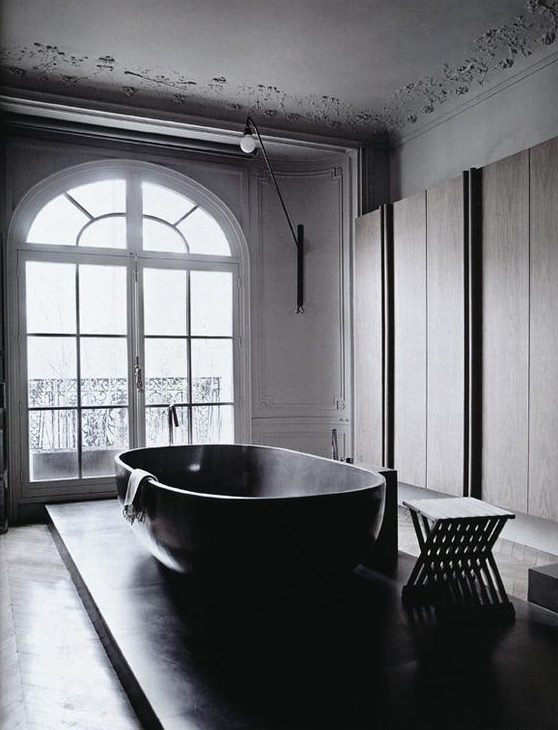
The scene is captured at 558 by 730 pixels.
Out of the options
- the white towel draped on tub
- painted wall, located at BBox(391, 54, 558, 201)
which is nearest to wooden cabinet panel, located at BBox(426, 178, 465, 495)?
painted wall, located at BBox(391, 54, 558, 201)

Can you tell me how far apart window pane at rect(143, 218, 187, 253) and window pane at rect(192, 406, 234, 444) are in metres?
1.10

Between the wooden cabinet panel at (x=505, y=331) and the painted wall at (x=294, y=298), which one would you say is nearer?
the wooden cabinet panel at (x=505, y=331)

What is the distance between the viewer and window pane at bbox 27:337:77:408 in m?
4.21

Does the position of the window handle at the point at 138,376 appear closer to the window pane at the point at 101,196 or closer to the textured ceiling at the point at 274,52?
the window pane at the point at 101,196

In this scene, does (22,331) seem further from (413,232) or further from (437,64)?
(437,64)

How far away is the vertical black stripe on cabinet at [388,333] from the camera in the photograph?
4.20 meters

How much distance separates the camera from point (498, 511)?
2379 mm

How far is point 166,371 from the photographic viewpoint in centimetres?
454

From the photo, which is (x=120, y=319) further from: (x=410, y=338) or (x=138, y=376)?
(x=410, y=338)

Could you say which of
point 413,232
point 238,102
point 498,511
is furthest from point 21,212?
point 498,511

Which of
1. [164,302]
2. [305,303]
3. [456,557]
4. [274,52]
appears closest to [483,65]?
[274,52]

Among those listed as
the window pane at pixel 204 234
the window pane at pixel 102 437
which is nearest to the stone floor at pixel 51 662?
the window pane at pixel 102 437

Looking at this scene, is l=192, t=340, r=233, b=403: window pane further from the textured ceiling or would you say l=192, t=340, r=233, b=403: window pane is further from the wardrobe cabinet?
the textured ceiling

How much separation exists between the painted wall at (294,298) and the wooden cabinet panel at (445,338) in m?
0.99
